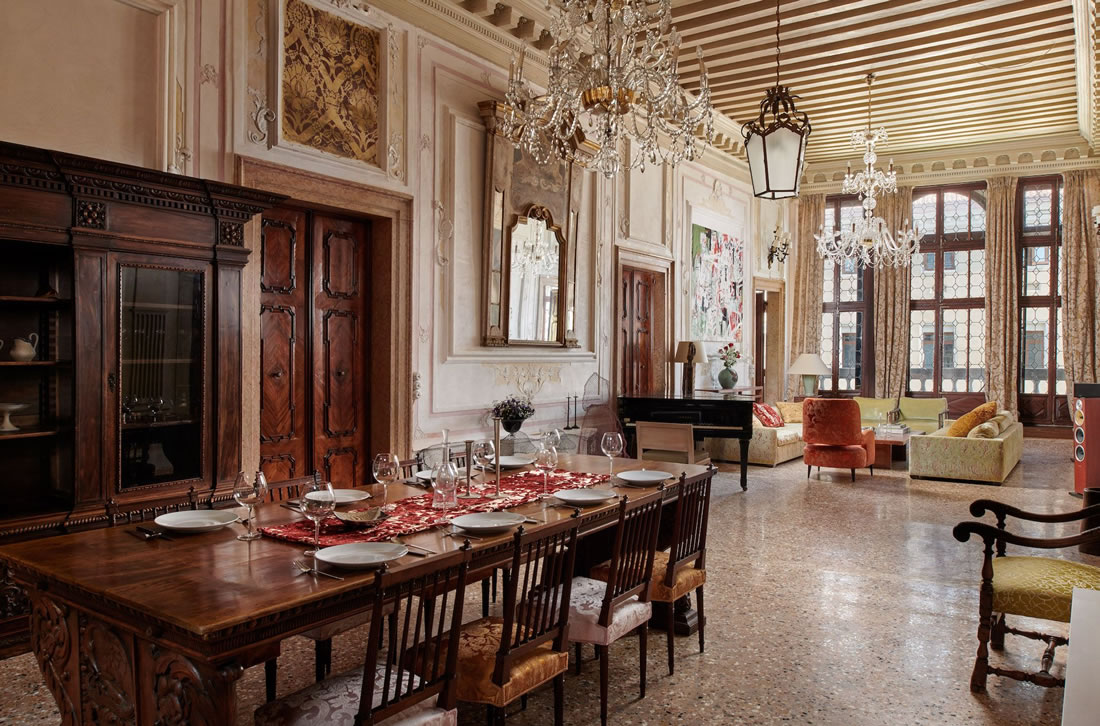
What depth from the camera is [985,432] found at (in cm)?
815

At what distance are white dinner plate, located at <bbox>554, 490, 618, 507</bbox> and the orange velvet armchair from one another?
5705mm

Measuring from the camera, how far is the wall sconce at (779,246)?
12.5 metres

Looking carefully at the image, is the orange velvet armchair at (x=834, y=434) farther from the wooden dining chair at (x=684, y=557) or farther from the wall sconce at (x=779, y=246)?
the wooden dining chair at (x=684, y=557)

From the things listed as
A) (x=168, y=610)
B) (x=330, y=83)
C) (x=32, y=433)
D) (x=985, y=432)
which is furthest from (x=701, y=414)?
(x=168, y=610)

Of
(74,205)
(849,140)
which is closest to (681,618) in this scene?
(74,205)

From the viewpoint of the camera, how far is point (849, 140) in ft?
38.0

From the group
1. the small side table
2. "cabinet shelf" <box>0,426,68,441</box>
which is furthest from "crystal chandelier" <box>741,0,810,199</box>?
the small side table

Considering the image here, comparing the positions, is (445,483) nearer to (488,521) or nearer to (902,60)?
(488,521)

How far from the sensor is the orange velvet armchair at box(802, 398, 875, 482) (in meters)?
8.26

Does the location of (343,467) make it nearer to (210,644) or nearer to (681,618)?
(681,618)

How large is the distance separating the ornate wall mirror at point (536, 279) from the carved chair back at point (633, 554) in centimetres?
385

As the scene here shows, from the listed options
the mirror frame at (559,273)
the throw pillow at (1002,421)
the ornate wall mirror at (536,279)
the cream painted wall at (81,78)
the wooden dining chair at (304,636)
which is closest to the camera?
the wooden dining chair at (304,636)

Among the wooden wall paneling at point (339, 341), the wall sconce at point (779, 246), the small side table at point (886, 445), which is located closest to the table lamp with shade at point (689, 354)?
the small side table at point (886, 445)

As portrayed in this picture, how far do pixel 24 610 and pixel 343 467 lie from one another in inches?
97.7
